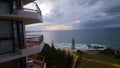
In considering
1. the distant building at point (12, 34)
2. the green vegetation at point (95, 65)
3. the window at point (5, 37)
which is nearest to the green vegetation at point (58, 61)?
the green vegetation at point (95, 65)

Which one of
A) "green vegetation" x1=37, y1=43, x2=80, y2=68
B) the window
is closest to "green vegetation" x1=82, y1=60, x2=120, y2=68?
"green vegetation" x1=37, y1=43, x2=80, y2=68

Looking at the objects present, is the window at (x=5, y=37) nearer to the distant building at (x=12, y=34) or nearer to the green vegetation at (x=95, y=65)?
the distant building at (x=12, y=34)

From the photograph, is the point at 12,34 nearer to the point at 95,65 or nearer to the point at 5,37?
the point at 5,37

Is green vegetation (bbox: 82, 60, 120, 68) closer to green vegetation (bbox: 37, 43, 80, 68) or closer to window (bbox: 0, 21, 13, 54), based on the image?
green vegetation (bbox: 37, 43, 80, 68)

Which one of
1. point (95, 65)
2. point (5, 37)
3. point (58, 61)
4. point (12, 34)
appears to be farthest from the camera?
point (58, 61)

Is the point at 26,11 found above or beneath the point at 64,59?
above

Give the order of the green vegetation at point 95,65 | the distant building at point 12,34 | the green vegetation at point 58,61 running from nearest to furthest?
the distant building at point 12,34, the green vegetation at point 95,65, the green vegetation at point 58,61

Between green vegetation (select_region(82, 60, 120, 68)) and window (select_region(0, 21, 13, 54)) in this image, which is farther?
green vegetation (select_region(82, 60, 120, 68))

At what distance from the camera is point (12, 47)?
11.2 meters

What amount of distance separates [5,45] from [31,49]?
70.0 inches

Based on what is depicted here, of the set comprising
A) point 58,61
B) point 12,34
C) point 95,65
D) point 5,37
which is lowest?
point 95,65

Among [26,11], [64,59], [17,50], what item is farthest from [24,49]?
[64,59]

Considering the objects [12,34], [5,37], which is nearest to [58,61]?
[12,34]

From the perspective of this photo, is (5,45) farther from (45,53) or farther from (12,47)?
(45,53)
